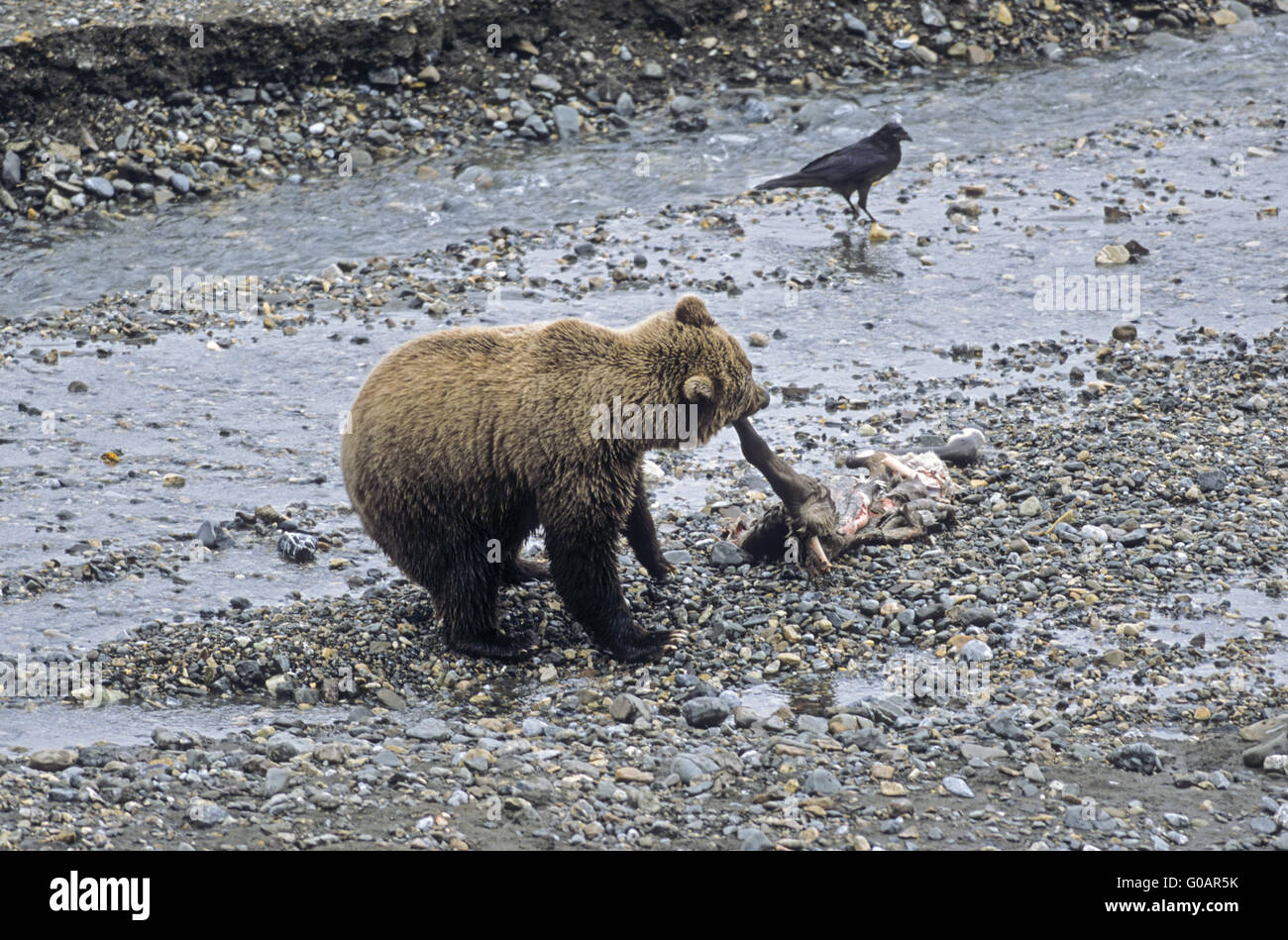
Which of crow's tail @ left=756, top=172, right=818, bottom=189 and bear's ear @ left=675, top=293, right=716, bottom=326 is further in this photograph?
crow's tail @ left=756, top=172, right=818, bottom=189

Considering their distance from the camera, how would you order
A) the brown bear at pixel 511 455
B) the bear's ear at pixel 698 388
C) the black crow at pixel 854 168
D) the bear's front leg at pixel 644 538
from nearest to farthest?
the brown bear at pixel 511 455
the bear's ear at pixel 698 388
the bear's front leg at pixel 644 538
the black crow at pixel 854 168

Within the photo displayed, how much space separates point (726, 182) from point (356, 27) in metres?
4.06

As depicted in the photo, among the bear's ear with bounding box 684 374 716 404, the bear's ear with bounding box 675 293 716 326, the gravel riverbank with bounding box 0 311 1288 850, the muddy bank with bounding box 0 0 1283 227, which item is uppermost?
the muddy bank with bounding box 0 0 1283 227

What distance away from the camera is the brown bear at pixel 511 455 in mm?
6711

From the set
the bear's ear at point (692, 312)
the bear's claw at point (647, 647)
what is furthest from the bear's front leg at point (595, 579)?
the bear's ear at point (692, 312)

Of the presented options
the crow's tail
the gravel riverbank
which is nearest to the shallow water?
the crow's tail

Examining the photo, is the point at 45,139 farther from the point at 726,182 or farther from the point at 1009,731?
the point at 1009,731

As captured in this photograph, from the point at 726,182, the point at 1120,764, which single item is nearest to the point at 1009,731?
the point at 1120,764

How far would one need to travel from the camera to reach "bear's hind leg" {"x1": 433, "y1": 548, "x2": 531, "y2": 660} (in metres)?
6.84

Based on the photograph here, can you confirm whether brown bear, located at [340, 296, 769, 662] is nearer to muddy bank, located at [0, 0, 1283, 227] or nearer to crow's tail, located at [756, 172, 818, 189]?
crow's tail, located at [756, 172, 818, 189]

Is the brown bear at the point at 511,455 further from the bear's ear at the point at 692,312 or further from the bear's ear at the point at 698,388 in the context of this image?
the bear's ear at the point at 692,312

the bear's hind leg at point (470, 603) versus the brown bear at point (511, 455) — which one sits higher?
the brown bear at point (511, 455)

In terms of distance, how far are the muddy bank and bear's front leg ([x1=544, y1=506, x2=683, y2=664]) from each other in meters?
8.43

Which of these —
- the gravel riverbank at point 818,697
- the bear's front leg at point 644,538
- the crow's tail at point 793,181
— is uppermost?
the crow's tail at point 793,181
